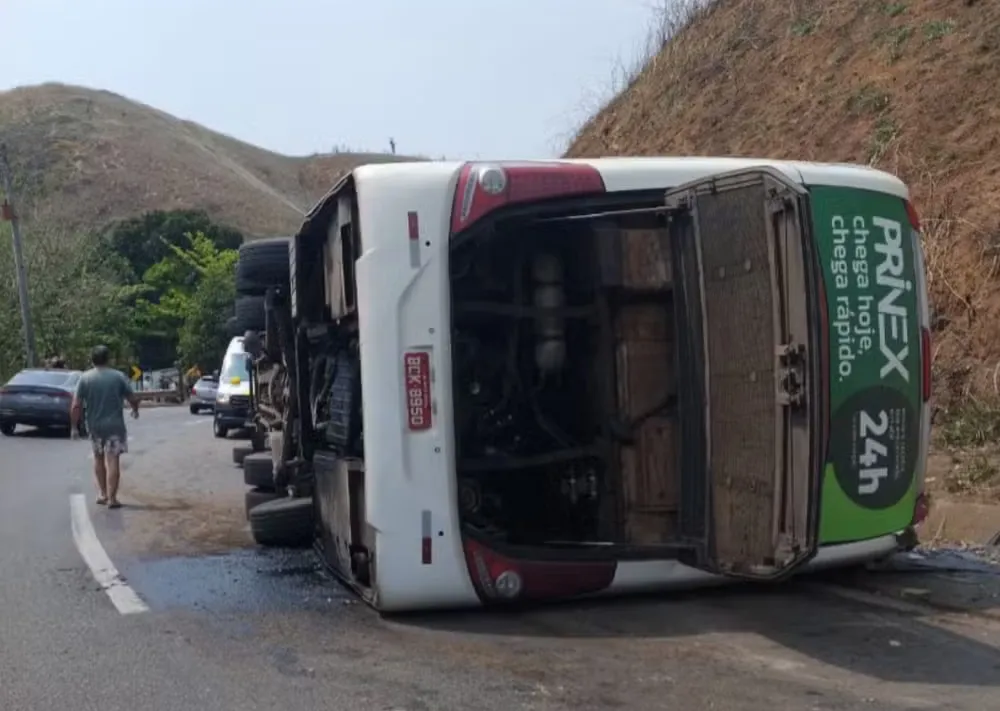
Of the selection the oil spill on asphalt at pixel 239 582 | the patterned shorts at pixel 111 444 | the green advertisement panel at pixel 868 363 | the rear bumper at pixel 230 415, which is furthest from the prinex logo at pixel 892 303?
the rear bumper at pixel 230 415

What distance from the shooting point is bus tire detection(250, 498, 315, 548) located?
9305 millimetres

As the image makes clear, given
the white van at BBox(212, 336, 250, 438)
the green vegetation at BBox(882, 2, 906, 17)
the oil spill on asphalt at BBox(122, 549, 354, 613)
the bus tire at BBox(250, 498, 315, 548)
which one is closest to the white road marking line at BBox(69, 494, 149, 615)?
the oil spill on asphalt at BBox(122, 549, 354, 613)

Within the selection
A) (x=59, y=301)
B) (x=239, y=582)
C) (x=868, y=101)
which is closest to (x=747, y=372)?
(x=239, y=582)

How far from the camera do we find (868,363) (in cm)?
651

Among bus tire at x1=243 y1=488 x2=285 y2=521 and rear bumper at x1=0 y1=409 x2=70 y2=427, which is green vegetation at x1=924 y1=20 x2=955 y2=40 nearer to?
bus tire at x1=243 y1=488 x2=285 y2=521

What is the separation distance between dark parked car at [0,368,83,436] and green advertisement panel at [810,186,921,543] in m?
22.5

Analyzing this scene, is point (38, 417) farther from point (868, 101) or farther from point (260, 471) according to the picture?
point (868, 101)

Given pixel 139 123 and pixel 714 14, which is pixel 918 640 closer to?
pixel 714 14

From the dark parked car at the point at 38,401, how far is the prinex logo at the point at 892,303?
22.5m

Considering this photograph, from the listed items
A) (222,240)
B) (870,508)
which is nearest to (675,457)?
(870,508)

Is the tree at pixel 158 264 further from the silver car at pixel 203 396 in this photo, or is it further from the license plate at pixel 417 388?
the license plate at pixel 417 388

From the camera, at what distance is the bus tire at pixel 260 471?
1131 cm

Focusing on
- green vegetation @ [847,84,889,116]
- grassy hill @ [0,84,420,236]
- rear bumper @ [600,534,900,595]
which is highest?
grassy hill @ [0,84,420,236]

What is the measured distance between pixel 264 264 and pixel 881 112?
7658 millimetres
